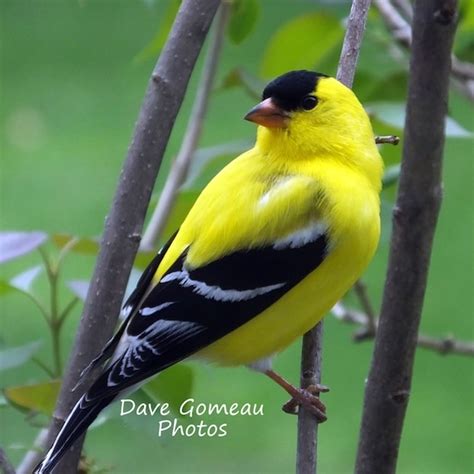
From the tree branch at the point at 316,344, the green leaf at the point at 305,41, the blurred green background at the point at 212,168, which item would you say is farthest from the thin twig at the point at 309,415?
the green leaf at the point at 305,41

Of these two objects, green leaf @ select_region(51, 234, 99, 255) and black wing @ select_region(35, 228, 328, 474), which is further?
black wing @ select_region(35, 228, 328, 474)

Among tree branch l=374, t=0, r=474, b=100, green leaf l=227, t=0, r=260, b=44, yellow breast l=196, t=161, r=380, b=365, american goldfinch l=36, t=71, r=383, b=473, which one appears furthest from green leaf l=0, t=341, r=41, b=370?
tree branch l=374, t=0, r=474, b=100

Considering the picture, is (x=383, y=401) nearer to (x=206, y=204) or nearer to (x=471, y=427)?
(x=206, y=204)

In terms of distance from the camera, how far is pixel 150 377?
6.34ft

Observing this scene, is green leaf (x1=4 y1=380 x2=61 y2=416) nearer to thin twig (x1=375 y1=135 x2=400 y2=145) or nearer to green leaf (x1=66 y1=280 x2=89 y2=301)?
green leaf (x1=66 y1=280 x2=89 y2=301)

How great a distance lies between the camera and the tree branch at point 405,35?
7.23 feet

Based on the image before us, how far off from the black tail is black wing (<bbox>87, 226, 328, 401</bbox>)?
11.1 inches

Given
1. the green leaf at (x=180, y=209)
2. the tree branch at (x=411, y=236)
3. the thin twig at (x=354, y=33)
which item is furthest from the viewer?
the green leaf at (x=180, y=209)

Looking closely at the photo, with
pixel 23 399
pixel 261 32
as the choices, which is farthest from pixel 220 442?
pixel 261 32

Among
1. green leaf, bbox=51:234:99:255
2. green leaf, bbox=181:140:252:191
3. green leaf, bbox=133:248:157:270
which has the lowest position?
green leaf, bbox=133:248:157:270

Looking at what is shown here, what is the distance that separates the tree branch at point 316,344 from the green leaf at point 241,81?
0.22 metres

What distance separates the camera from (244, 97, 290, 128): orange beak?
2.21m

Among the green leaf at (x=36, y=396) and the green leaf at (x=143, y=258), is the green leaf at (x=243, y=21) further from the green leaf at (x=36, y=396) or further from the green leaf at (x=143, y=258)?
the green leaf at (x=36, y=396)

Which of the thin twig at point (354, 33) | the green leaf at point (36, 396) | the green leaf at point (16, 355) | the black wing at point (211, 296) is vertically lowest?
the green leaf at point (36, 396)
